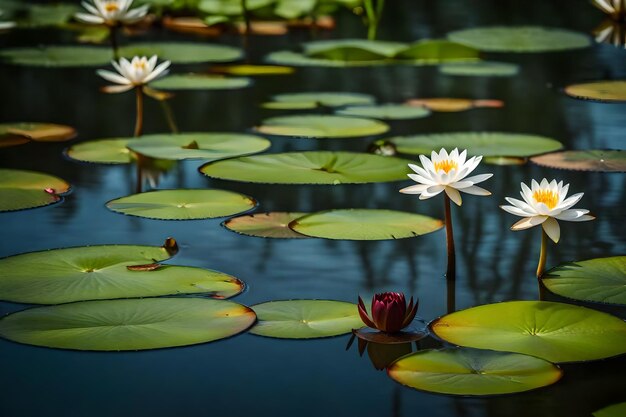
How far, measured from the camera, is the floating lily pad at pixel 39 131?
4.23 meters

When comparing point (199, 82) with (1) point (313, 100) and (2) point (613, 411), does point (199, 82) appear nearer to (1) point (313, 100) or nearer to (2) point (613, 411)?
(1) point (313, 100)

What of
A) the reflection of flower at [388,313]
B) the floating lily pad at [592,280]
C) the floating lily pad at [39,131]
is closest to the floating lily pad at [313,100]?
the floating lily pad at [39,131]

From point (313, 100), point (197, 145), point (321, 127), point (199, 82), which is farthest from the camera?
point (199, 82)

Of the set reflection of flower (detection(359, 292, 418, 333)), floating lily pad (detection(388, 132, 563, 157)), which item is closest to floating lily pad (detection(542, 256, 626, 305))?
reflection of flower (detection(359, 292, 418, 333))

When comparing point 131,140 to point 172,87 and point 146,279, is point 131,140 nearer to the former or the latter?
point 172,87

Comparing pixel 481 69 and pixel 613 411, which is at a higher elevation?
pixel 481 69

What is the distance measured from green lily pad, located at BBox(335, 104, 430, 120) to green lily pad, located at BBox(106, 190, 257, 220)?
4.45 ft

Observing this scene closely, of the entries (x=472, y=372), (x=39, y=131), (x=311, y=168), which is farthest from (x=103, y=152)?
(x=472, y=372)

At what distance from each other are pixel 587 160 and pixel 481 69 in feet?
6.18

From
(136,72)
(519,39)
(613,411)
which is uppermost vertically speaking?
(519,39)

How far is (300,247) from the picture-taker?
2941 millimetres

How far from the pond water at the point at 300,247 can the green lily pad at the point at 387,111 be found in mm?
54

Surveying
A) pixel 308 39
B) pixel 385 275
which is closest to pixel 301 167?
pixel 385 275

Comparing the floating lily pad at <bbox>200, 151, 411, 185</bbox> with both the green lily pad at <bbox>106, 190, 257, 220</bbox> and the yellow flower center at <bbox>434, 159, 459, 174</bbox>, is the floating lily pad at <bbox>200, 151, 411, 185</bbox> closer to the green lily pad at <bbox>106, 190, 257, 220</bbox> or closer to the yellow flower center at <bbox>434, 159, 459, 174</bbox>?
the green lily pad at <bbox>106, 190, 257, 220</bbox>
